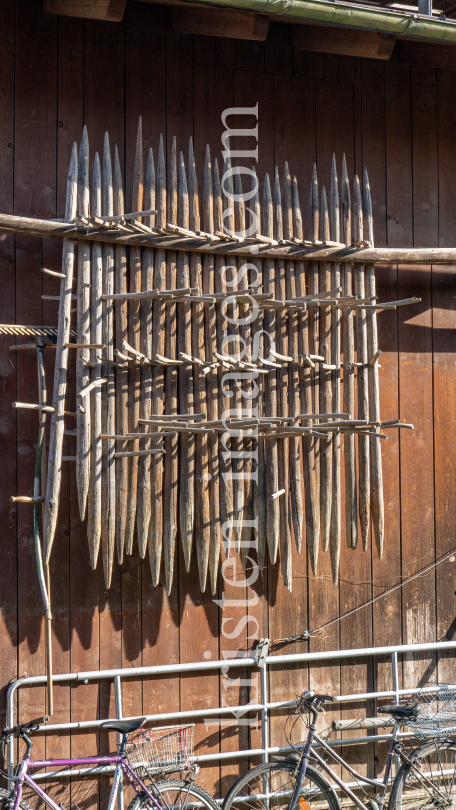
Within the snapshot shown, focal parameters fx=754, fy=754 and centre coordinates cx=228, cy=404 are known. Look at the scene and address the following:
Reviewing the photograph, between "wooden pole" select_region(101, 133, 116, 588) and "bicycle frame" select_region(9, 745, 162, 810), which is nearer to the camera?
"bicycle frame" select_region(9, 745, 162, 810)

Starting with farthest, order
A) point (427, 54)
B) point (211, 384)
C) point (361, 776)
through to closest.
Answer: point (427, 54)
point (361, 776)
point (211, 384)

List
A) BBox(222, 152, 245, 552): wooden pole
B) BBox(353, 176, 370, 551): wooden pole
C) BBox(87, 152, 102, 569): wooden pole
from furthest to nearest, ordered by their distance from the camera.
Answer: BBox(353, 176, 370, 551): wooden pole < BBox(222, 152, 245, 552): wooden pole < BBox(87, 152, 102, 569): wooden pole

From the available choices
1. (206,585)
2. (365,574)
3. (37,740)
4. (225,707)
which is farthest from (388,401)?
(37,740)

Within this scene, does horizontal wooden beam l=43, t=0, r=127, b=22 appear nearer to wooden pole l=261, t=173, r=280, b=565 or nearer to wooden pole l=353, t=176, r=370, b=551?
wooden pole l=261, t=173, r=280, b=565

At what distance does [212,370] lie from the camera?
12.3 feet

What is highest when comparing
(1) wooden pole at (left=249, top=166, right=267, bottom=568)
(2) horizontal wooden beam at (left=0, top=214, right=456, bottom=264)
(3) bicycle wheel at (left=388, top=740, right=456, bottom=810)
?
(2) horizontal wooden beam at (left=0, top=214, right=456, bottom=264)

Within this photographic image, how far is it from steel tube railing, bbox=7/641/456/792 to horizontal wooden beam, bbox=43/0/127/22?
3182 mm

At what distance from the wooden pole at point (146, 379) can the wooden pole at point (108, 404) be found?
14cm

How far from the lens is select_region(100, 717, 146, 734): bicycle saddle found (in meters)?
3.43

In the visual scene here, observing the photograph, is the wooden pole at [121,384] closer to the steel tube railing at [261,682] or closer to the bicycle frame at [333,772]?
the steel tube railing at [261,682]

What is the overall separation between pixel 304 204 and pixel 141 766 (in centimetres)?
301

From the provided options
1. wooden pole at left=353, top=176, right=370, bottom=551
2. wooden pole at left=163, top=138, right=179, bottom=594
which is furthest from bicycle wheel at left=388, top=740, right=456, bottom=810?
wooden pole at left=163, top=138, right=179, bottom=594

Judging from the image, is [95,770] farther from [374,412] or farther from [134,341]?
[374,412]

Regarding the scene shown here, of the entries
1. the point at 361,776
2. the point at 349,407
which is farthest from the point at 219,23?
the point at 361,776
